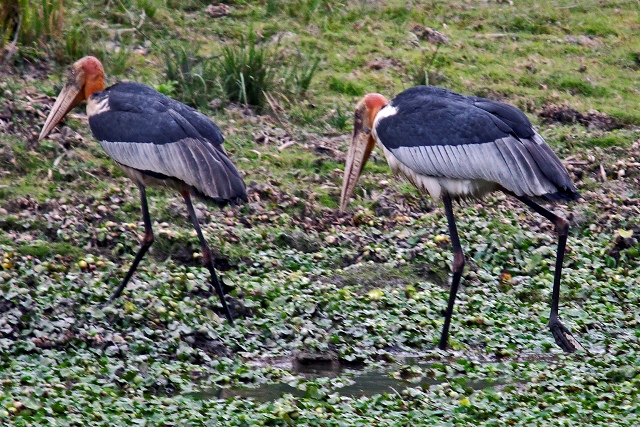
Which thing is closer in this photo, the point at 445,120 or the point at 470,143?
the point at 470,143

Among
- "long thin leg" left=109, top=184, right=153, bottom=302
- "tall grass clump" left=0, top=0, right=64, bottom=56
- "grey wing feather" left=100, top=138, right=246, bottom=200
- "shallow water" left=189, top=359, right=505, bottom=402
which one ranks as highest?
"tall grass clump" left=0, top=0, right=64, bottom=56

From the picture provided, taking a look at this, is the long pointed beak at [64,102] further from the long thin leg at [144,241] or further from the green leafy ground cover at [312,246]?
the long thin leg at [144,241]

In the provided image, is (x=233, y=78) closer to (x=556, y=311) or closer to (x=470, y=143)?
(x=470, y=143)

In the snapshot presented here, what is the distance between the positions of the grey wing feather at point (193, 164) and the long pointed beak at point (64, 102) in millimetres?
824

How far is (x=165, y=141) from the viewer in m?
6.43

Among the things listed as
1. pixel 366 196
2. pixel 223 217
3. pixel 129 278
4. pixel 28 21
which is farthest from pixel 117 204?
pixel 28 21

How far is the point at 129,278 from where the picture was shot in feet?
21.0

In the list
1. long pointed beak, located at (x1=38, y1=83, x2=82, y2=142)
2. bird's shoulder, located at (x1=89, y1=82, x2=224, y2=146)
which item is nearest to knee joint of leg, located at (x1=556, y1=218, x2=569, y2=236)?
bird's shoulder, located at (x1=89, y1=82, x2=224, y2=146)

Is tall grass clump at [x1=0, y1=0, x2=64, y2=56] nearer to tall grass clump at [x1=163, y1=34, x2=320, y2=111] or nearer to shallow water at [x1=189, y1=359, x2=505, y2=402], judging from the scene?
tall grass clump at [x1=163, y1=34, x2=320, y2=111]

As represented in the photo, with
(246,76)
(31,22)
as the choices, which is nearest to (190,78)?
(246,76)

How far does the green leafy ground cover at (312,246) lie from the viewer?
5160mm

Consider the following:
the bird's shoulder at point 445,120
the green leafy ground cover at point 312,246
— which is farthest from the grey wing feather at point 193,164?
the bird's shoulder at point 445,120

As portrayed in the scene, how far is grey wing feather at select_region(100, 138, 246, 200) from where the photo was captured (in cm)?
Answer: 628

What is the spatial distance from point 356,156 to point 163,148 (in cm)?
135
